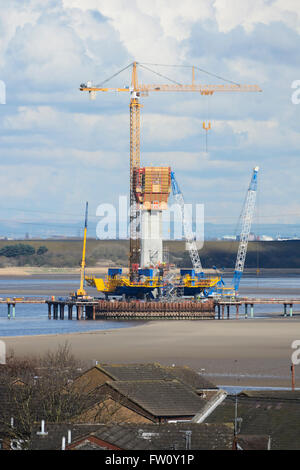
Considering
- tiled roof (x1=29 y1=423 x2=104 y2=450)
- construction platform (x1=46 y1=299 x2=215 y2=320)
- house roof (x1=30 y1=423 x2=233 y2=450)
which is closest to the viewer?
house roof (x1=30 y1=423 x2=233 y2=450)

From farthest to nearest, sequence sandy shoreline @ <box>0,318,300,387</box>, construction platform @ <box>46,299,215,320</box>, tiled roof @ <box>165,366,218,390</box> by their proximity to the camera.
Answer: construction platform @ <box>46,299,215,320</box>, sandy shoreline @ <box>0,318,300,387</box>, tiled roof @ <box>165,366,218,390</box>

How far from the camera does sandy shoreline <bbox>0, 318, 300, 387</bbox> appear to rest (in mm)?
75750

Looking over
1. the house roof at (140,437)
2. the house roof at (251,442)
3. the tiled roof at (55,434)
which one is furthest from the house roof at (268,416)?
the tiled roof at (55,434)

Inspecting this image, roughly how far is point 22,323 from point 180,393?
80681 mm

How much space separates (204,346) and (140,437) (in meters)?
61.8

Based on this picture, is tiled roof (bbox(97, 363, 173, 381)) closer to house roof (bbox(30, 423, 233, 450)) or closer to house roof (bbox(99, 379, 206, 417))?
house roof (bbox(99, 379, 206, 417))

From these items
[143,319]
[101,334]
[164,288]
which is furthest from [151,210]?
[101,334]

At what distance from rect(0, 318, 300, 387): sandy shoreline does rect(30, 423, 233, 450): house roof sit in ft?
100

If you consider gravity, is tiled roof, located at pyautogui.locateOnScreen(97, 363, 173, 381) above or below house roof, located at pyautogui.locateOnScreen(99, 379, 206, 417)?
above

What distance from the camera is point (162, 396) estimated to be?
48.8m

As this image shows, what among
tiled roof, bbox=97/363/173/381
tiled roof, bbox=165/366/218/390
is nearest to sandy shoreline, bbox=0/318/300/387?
tiled roof, bbox=165/366/218/390

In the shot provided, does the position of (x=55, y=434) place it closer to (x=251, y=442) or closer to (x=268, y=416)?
(x=251, y=442)
